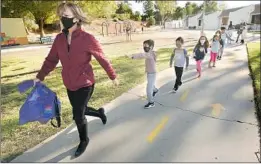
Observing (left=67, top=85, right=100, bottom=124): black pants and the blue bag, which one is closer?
(left=67, top=85, right=100, bottom=124): black pants

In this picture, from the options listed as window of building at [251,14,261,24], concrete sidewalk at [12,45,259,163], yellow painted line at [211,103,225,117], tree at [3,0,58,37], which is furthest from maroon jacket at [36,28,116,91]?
window of building at [251,14,261,24]

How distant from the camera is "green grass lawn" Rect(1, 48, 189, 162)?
11.9 ft

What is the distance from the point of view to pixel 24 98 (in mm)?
5688

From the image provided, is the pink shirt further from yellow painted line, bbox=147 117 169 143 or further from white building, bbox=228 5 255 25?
white building, bbox=228 5 255 25

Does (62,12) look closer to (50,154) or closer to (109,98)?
(50,154)

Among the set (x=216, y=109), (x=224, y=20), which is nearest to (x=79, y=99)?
(x=216, y=109)

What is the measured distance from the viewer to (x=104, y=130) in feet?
13.1

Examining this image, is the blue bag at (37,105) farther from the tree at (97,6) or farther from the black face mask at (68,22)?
the tree at (97,6)

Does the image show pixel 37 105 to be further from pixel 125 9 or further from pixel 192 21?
pixel 192 21

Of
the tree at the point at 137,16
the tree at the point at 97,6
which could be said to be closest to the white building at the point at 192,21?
the tree at the point at 137,16

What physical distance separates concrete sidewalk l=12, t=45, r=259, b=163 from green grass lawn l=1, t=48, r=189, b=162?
0.69 ft

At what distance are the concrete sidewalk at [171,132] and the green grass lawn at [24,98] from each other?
0.69ft

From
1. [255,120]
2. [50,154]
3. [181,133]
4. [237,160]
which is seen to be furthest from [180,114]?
[50,154]

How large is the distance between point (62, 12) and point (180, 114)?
2.76 m
